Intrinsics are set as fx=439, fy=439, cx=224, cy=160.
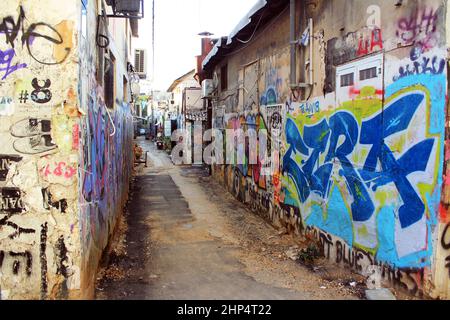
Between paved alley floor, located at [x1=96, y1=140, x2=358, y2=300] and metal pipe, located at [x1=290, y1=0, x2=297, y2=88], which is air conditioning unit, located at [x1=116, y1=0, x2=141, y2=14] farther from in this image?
paved alley floor, located at [x1=96, y1=140, x2=358, y2=300]

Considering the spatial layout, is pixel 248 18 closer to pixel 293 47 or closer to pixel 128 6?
pixel 293 47

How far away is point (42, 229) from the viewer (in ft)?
14.1

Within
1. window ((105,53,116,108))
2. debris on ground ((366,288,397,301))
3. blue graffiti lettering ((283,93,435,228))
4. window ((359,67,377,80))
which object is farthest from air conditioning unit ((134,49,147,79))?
debris on ground ((366,288,397,301))

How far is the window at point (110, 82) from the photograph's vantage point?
7312 millimetres

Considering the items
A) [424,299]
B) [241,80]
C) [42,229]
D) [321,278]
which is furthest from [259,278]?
[241,80]

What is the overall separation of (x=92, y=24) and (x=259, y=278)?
155 inches

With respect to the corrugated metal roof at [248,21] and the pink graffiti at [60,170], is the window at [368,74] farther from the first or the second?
the pink graffiti at [60,170]

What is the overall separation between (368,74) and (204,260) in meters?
3.62

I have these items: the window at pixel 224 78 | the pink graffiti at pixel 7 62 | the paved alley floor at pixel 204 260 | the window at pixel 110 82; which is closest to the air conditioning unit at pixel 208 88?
the window at pixel 224 78

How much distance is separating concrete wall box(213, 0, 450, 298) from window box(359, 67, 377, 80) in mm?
12

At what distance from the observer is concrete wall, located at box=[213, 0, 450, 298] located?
439 cm

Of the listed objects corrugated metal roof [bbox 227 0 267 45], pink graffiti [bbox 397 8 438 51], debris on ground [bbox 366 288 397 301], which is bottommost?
debris on ground [bbox 366 288 397 301]

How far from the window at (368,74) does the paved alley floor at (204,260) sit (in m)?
2.59

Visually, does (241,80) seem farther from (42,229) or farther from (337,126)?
(42,229)
